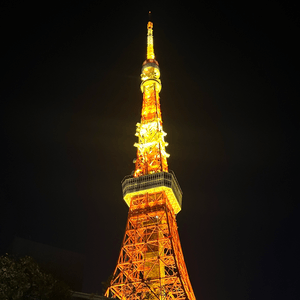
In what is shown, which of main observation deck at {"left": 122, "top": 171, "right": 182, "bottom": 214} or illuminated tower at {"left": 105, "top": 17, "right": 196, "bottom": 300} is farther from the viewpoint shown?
main observation deck at {"left": 122, "top": 171, "right": 182, "bottom": 214}

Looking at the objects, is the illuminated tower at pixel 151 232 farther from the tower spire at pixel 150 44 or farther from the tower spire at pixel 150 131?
the tower spire at pixel 150 44

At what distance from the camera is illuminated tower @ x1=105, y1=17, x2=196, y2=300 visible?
29172mm

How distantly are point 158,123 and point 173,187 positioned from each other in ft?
28.3

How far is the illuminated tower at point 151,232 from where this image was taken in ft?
95.7

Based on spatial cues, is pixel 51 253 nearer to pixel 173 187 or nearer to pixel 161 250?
pixel 161 250

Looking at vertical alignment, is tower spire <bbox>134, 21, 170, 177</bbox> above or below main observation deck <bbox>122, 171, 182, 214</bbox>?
above

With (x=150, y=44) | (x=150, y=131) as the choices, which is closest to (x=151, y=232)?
(x=150, y=131)

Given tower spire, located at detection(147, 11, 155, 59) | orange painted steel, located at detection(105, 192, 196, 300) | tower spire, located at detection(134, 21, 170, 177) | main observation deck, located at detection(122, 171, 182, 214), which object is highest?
tower spire, located at detection(147, 11, 155, 59)

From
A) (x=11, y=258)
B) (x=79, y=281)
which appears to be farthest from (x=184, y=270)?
(x=11, y=258)

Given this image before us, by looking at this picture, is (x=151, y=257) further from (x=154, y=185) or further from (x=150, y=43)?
(x=150, y=43)

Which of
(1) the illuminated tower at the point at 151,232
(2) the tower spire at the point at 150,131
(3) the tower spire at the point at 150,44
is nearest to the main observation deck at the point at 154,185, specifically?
(1) the illuminated tower at the point at 151,232

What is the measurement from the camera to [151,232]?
109 feet

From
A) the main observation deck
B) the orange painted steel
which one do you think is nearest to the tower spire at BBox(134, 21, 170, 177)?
the main observation deck

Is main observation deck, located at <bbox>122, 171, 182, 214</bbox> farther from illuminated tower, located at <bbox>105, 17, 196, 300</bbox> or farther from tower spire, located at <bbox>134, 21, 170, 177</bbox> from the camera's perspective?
tower spire, located at <bbox>134, 21, 170, 177</bbox>
